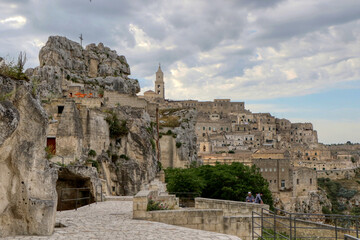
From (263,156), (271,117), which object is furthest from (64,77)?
(271,117)

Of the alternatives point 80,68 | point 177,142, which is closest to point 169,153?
point 177,142

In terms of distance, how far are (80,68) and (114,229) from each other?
5816 cm

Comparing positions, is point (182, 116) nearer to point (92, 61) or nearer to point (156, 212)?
point (92, 61)

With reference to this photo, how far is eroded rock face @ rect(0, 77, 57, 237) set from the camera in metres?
9.08

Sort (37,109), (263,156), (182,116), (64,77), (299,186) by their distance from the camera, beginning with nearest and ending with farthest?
(37,109), (182,116), (64,77), (299,186), (263,156)

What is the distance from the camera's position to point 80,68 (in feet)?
215

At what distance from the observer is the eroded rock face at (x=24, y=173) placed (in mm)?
9078

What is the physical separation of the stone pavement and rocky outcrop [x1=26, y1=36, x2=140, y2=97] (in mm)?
42157

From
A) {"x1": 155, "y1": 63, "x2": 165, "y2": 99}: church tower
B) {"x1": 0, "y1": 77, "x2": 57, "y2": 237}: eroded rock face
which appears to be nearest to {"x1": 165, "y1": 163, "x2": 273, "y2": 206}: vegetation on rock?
{"x1": 0, "y1": 77, "x2": 57, "y2": 237}: eroded rock face

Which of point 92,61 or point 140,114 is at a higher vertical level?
point 92,61

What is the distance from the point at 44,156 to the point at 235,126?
11782 cm

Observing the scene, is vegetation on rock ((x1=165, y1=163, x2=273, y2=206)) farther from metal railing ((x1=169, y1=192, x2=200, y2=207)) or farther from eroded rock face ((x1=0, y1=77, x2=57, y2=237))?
eroded rock face ((x1=0, y1=77, x2=57, y2=237))

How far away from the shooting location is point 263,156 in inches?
3078

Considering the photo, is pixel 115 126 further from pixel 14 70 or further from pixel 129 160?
pixel 14 70
